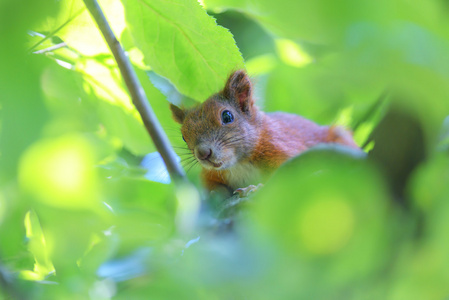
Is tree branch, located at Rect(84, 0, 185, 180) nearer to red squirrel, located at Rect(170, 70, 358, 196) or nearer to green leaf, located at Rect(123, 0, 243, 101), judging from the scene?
green leaf, located at Rect(123, 0, 243, 101)

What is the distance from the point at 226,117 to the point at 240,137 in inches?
3.7

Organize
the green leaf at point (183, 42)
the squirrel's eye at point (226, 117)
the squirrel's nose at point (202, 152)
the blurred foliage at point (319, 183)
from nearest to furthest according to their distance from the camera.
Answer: the blurred foliage at point (319, 183) < the green leaf at point (183, 42) < the squirrel's nose at point (202, 152) < the squirrel's eye at point (226, 117)

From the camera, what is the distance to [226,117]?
1.68 meters

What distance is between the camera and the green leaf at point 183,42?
0.55m

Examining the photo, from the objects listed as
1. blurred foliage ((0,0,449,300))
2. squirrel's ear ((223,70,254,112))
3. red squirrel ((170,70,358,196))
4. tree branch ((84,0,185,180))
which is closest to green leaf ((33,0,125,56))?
tree branch ((84,0,185,180))

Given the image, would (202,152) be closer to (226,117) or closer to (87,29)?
(226,117)

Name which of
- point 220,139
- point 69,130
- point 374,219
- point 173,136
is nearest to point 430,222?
point 374,219

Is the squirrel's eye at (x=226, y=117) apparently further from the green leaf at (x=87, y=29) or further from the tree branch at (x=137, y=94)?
the green leaf at (x=87, y=29)

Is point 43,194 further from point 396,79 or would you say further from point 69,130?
point 396,79

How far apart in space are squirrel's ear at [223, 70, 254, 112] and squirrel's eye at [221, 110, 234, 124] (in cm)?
6

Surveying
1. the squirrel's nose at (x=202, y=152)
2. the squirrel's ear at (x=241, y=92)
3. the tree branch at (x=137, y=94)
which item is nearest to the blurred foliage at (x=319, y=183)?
the tree branch at (x=137, y=94)

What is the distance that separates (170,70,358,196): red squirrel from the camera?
1584 millimetres

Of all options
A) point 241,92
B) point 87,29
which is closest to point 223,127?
point 241,92

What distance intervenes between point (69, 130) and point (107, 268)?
23cm
